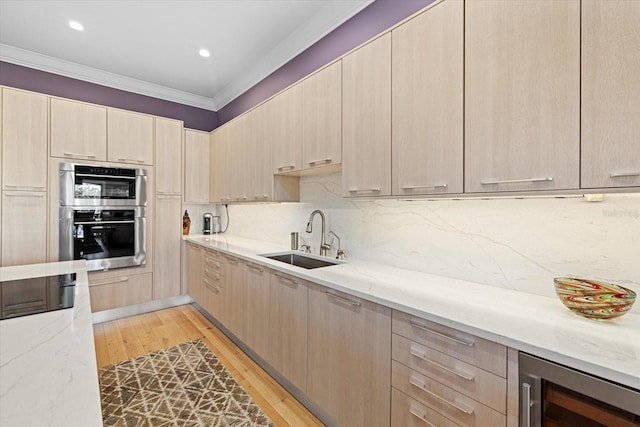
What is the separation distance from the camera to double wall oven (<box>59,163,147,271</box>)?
3000 millimetres

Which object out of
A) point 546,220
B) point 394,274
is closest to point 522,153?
point 546,220

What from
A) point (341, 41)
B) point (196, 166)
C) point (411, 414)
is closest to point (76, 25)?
point (196, 166)

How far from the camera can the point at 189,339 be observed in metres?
2.87

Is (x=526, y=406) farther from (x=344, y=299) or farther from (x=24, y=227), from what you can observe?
(x=24, y=227)

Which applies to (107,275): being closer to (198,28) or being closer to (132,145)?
(132,145)

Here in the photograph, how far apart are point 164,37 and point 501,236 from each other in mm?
3386

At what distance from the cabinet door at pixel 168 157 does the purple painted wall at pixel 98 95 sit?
542 millimetres

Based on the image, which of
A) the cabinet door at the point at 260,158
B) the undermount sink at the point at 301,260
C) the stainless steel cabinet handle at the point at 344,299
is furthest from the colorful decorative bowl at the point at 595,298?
the cabinet door at the point at 260,158

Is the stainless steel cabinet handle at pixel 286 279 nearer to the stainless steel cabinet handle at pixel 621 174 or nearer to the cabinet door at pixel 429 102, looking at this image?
the cabinet door at pixel 429 102

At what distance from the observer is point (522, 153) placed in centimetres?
120

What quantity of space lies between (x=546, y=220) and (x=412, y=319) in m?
0.81

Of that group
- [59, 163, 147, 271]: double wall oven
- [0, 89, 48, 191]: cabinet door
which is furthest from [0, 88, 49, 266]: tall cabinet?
[59, 163, 147, 271]: double wall oven

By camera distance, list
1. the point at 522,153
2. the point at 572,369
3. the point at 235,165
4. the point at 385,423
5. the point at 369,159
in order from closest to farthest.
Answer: the point at 572,369 < the point at 522,153 < the point at 385,423 < the point at 369,159 < the point at 235,165

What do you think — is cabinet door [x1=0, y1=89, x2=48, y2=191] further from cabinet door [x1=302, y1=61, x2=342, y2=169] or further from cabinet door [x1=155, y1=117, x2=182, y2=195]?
→ cabinet door [x1=302, y1=61, x2=342, y2=169]
